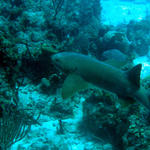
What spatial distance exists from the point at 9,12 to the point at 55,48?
16.3 feet

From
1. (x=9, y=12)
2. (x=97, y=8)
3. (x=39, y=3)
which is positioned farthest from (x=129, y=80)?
(x=97, y=8)

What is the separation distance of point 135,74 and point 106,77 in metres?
0.47

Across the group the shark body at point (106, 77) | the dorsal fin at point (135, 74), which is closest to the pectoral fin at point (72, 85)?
the shark body at point (106, 77)

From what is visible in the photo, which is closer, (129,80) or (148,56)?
(129,80)

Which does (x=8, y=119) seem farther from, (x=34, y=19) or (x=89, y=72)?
(x=34, y=19)

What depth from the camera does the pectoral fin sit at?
2553 millimetres

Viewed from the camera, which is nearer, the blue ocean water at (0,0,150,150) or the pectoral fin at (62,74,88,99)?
the pectoral fin at (62,74,88,99)

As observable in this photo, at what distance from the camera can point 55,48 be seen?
219 inches

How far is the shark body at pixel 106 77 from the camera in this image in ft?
8.91

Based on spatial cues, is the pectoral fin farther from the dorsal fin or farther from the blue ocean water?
the dorsal fin

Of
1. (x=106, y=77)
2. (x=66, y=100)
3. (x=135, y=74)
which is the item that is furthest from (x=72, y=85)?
(x=66, y=100)

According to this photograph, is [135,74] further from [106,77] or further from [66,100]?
[66,100]

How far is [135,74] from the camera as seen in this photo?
2.70 metres

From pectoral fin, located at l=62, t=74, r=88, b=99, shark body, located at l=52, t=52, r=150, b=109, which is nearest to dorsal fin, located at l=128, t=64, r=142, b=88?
shark body, located at l=52, t=52, r=150, b=109
